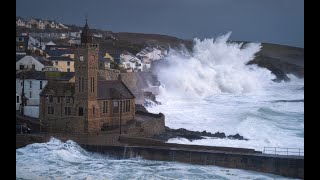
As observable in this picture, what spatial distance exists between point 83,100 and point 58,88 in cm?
34

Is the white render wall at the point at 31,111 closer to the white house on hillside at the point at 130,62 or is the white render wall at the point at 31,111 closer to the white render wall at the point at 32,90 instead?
the white render wall at the point at 32,90

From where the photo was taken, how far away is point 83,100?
566cm

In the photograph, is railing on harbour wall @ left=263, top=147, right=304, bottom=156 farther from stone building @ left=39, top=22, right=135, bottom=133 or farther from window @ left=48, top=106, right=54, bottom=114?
window @ left=48, top=106, right=54, bottom=114

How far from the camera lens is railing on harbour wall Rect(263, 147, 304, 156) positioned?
505 cm

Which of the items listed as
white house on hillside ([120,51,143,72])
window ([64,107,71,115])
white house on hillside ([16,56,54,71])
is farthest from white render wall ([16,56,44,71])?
white house on hillside ([120,51,143,72])

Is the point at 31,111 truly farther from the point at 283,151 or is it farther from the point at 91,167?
the point at 283,151

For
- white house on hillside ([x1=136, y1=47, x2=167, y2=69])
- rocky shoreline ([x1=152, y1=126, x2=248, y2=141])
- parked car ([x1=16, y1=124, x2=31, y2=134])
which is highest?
white house on hillside ([x1=136, y1=47, x2=167, y2=69])

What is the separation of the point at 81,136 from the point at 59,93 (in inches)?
22.9

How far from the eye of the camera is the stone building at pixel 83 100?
18.4ft

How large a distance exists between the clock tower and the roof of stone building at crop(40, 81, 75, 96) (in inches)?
2.9

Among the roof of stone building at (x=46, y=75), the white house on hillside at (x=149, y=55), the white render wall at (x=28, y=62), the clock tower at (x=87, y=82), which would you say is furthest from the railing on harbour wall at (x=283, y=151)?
the white render wall at (x=28, y=62)

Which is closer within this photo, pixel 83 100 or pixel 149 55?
pixel 83 100

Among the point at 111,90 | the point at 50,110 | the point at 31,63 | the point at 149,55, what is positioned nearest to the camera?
the point at 31,63

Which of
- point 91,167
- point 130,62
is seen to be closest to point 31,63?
point 130,62
